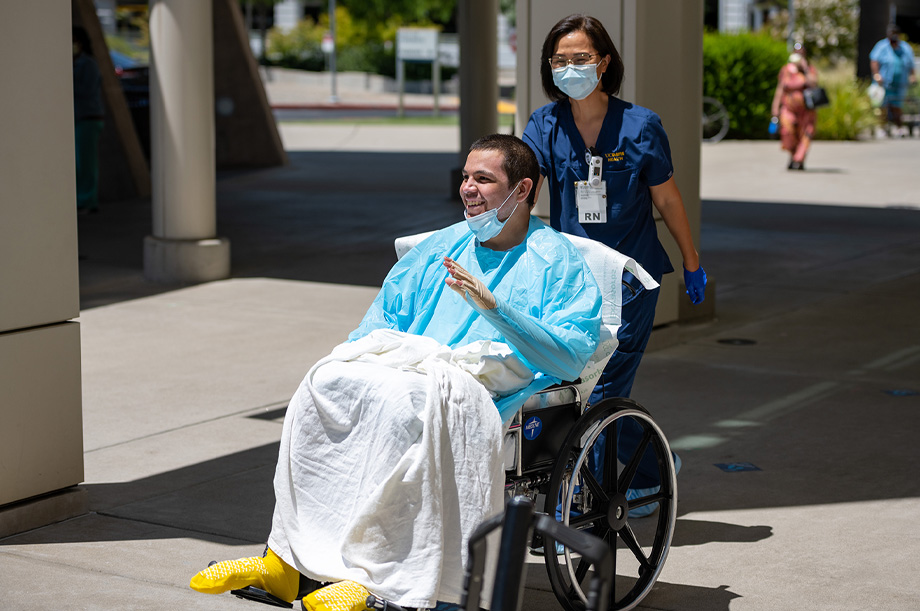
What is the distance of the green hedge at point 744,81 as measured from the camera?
24.1m

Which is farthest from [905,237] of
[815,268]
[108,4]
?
[108,4]

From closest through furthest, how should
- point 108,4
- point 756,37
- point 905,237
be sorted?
point 905,237 → point 756,37 → point 108,4

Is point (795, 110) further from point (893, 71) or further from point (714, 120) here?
point (893, 71)

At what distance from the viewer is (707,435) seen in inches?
235

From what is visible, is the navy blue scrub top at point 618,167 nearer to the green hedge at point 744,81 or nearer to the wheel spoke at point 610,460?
the wheel spoke at point 610,460

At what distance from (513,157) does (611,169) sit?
81cm

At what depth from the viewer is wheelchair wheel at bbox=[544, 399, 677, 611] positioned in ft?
11.9

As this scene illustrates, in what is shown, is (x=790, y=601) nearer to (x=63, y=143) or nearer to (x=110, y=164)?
(x=63, y=143)

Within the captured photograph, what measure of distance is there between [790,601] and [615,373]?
985mm

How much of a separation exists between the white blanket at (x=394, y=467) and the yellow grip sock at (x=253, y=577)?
0.30 ft

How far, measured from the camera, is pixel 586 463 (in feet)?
12.8

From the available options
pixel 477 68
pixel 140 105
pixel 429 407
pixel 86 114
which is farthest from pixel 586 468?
pixel 140 105

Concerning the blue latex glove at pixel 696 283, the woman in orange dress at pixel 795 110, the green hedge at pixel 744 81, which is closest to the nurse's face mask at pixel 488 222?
the blue latex glove at pixel 696 283

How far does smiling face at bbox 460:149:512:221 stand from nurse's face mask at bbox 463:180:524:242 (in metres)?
0.01
